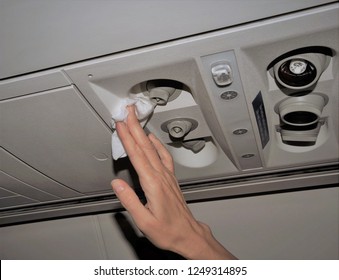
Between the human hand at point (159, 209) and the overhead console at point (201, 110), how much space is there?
21 cm

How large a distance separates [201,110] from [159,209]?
0.45 meters

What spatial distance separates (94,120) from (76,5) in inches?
18.1

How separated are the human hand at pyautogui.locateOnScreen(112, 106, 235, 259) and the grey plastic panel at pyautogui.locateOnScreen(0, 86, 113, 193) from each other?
21cm

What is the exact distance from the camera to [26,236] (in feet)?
7.84

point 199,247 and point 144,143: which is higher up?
point 144,143

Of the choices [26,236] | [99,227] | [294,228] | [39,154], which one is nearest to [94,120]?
[39,154]

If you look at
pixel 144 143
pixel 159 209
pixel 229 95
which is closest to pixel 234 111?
pixel 229 95

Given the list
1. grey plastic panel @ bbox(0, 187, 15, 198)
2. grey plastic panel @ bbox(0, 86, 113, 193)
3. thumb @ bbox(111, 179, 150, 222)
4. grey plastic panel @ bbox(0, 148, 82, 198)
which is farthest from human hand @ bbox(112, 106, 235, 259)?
grey plastic panel @ bbox(0, 187, 15, 198)

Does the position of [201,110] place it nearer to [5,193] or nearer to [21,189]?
[21,189]

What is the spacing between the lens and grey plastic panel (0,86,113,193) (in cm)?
107

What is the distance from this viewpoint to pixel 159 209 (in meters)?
0.85

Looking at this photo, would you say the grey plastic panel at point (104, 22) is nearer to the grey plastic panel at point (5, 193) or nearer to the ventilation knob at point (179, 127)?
the ventilation knob at point (179, 127)

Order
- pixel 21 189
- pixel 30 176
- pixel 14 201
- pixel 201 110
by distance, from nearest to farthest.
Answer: pixel 201 110 → pixel 30 176 → pixel 21 189 → pixel 14 201

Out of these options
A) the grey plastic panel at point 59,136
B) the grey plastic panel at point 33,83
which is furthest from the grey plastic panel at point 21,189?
the grey plastic panel at point 33,83
